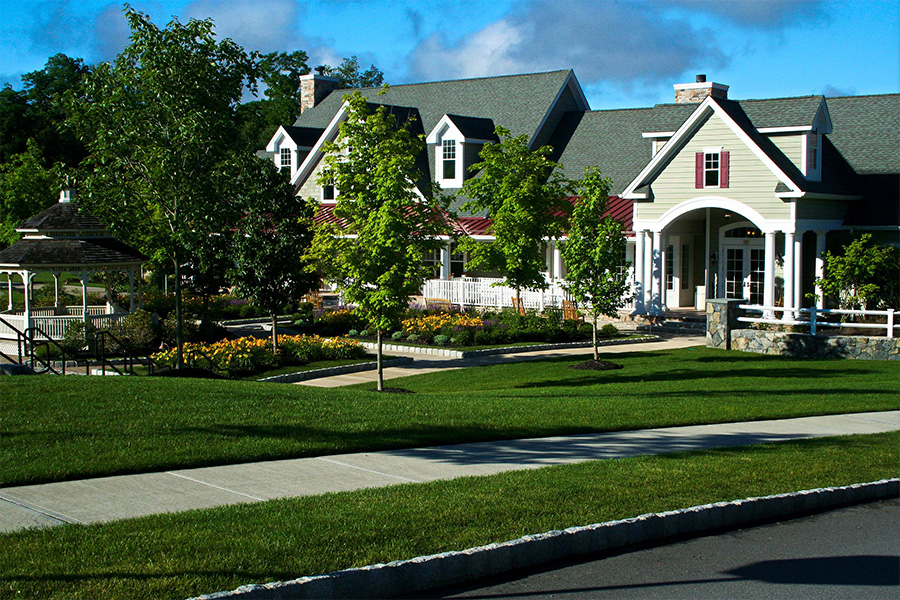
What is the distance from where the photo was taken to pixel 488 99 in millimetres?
42000

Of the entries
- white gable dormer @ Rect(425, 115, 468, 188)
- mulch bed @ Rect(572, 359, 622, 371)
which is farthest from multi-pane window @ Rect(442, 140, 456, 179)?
mulch bed @ Rect(572, 359, 622, 371)

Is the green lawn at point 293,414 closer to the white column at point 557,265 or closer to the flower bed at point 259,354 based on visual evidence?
the flower bed at point 259,354

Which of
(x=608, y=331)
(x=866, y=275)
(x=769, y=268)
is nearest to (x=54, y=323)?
(x=608, y=331)

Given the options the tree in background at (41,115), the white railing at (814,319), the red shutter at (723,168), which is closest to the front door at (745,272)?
the red shutter at (723,168)

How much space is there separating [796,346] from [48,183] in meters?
33.8

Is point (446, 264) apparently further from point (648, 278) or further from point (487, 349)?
point (487, 349)

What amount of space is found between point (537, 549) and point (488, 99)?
3680 cm

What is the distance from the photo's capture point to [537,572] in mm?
6953

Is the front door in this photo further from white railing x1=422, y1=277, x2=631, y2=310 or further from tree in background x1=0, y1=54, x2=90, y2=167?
tree in background x1=0, y1=54, x2=90, y2=167

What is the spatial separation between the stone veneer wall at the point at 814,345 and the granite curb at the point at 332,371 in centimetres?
980

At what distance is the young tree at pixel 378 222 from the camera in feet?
56.6

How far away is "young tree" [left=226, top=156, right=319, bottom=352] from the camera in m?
24.7

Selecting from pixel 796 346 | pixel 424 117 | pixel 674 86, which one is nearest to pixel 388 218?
pixel 796 346

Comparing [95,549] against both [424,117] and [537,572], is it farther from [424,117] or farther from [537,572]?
[424,117]
